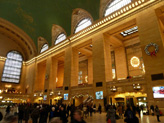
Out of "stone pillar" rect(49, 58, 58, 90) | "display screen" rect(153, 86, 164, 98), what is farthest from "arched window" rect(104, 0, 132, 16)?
"stone pillar" rect(49, 58, 58, 90)

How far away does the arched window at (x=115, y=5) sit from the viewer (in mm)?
14266

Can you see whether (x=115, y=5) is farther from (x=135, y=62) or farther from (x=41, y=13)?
(x=41, y=13)

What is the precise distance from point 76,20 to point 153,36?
1194 centimetres

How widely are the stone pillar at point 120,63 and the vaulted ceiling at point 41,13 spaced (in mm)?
6285

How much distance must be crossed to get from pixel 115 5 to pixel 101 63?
23.0 ft

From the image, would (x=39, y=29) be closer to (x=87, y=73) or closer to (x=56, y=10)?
(x=56, y=10)

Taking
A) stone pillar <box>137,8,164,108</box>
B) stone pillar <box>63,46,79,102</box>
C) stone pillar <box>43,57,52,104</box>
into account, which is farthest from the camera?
stone pillar <box>43,57,52,104</box>

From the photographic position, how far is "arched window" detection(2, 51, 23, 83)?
2703 cm

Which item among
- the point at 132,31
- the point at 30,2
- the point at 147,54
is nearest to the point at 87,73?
the point at 132,31

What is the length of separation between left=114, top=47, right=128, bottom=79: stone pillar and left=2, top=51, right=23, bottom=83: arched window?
858 inches

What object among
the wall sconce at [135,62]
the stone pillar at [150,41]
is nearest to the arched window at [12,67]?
the wall sconce at [135,62]

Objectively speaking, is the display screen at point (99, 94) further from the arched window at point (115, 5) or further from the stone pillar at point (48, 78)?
the stone pillar at point (48, 78)

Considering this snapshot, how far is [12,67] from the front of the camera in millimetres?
28078

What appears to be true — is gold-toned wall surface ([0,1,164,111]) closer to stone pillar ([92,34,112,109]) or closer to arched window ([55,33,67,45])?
stone pillar ([92,34,112,109])
